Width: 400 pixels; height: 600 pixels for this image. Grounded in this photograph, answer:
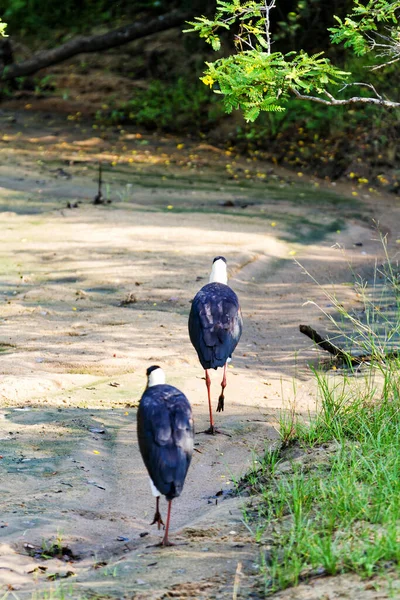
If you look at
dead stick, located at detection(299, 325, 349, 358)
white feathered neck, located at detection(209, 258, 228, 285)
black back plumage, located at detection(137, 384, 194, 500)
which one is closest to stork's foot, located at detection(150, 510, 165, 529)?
black back plumage, located at detection(137, 384, 194, 500)

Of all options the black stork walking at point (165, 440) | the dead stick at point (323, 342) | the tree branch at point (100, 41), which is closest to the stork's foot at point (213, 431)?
the black stork walking at point (165, 440)

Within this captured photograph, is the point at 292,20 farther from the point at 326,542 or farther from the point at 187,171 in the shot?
the point at 326,542

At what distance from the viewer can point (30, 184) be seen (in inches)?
505

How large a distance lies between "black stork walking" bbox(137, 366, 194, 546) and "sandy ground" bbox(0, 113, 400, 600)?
0.30m

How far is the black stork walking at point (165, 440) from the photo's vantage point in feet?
13.7

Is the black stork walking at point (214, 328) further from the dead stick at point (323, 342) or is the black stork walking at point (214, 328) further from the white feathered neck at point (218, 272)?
the dead stick at point (323, 342)

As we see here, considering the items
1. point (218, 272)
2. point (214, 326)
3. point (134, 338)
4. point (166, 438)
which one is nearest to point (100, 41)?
point (134, 338)

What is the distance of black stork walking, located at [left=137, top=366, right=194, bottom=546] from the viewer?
13.7 feet

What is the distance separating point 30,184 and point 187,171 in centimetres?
284

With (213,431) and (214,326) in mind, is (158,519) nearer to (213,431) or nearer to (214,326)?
(213,431)

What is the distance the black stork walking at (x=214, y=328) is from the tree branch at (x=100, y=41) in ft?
38.3

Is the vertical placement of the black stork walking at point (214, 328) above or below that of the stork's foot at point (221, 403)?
above

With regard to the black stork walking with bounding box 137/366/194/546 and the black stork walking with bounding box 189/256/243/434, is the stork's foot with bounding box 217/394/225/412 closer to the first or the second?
the black stork walking with bounding box 189/256/243/434

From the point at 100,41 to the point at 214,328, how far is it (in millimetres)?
12349
